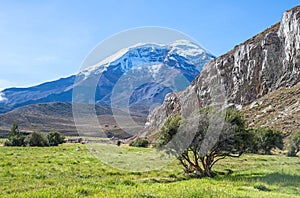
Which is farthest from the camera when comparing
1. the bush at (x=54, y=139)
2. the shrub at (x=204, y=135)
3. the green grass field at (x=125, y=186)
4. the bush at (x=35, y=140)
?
the bush at (x=54, y=139)

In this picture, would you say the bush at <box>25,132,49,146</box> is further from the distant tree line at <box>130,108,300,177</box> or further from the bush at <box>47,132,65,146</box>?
the distant tree line at <box>130,108,300,177</box>

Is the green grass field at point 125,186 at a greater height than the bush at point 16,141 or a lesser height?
greater

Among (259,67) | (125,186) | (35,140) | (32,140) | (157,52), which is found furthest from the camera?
(259,67)

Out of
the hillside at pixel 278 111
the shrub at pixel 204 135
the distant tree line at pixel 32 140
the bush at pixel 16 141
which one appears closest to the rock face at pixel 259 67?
the hillside at pixel 278 111

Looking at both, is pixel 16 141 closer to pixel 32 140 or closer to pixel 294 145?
pixel 32 140

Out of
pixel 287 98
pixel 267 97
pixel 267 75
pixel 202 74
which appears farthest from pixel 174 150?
pixel 202 74

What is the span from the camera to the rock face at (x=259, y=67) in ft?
367

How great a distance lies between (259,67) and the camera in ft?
405

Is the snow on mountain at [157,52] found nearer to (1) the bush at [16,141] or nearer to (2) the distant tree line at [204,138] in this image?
(2) the distant tree line at [204,138]

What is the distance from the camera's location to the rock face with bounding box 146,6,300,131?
112 metres

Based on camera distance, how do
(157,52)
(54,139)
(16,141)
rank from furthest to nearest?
(54,139) → (16,141) → (157,52)

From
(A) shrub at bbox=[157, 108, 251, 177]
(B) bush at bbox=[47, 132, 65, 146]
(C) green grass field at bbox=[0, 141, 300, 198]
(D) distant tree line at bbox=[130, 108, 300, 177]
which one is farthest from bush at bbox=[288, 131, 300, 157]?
(B) bush at bbox=[47, 132, 65, 146]

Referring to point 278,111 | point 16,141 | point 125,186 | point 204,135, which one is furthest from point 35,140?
point 278,111

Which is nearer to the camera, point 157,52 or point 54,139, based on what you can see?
point 157,52
